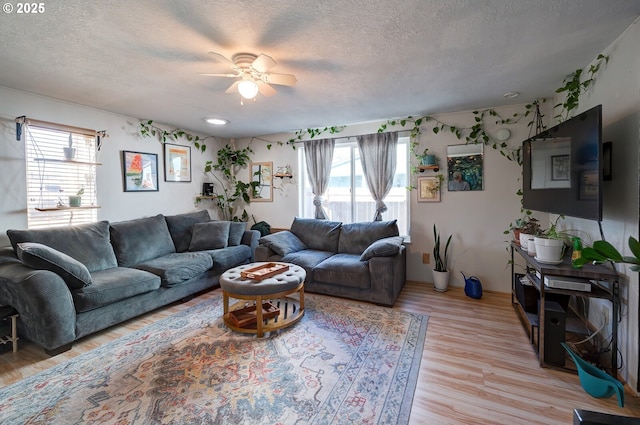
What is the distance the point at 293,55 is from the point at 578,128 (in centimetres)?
215

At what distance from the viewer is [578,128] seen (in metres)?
1.94

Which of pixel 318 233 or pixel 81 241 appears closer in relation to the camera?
pixel 81 241

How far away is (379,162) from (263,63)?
7.95 feet

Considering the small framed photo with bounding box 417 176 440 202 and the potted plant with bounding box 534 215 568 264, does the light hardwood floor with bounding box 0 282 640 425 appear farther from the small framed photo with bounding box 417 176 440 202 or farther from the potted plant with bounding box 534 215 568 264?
the small framed photo with bounding box 417 176 440 202

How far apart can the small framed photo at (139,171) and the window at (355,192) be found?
103 inches

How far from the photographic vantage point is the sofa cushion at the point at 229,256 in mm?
3611

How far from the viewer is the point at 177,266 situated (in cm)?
308

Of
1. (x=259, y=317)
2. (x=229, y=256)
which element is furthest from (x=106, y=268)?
(x=259, y=317)

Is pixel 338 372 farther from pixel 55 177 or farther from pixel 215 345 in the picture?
pixel 55 177

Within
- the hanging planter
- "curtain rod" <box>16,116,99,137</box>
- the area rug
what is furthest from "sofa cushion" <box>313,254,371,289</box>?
"curtain rod" <box>16,116,99,137</box>

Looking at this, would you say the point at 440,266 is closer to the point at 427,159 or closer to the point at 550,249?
the point at 427,159

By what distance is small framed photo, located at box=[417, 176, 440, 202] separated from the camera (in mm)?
3709

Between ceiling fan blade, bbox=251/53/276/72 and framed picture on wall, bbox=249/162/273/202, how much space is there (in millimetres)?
2844

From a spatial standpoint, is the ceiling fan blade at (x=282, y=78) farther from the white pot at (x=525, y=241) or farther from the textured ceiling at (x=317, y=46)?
the white pot at (x=525, y=241)
